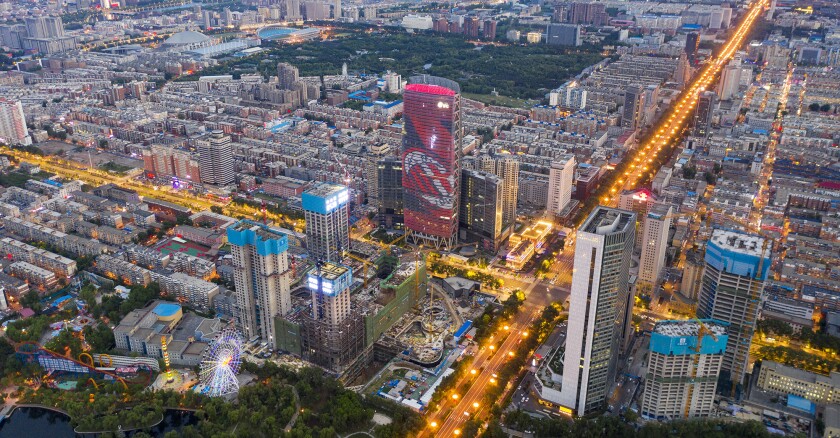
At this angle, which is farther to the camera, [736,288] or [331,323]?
[331,323]

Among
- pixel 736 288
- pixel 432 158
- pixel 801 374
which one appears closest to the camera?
pixel 736 288

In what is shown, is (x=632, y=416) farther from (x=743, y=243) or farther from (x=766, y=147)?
(x=766, y=147)

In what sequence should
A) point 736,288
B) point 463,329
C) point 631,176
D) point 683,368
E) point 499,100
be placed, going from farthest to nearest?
point 499,100
point 631,176
point 463,329
point 736,288
point 683,368

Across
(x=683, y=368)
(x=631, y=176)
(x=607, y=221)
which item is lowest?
(x=631, y=176)

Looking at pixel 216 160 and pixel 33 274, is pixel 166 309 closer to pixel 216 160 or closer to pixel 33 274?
pixel 33 274

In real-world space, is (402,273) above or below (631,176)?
above

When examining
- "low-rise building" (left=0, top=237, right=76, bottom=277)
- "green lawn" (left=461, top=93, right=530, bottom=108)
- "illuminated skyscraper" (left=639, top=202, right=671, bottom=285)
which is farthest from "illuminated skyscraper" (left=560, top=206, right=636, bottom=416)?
"green lawn" (left=461, top=93, right=530, bottom=108)

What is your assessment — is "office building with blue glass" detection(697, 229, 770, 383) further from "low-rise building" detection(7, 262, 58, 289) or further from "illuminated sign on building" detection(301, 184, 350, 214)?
"low-rise building" detection(7, 262, 58, 289)

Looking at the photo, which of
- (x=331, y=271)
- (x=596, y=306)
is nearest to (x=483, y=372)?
(x=596, y=306)
